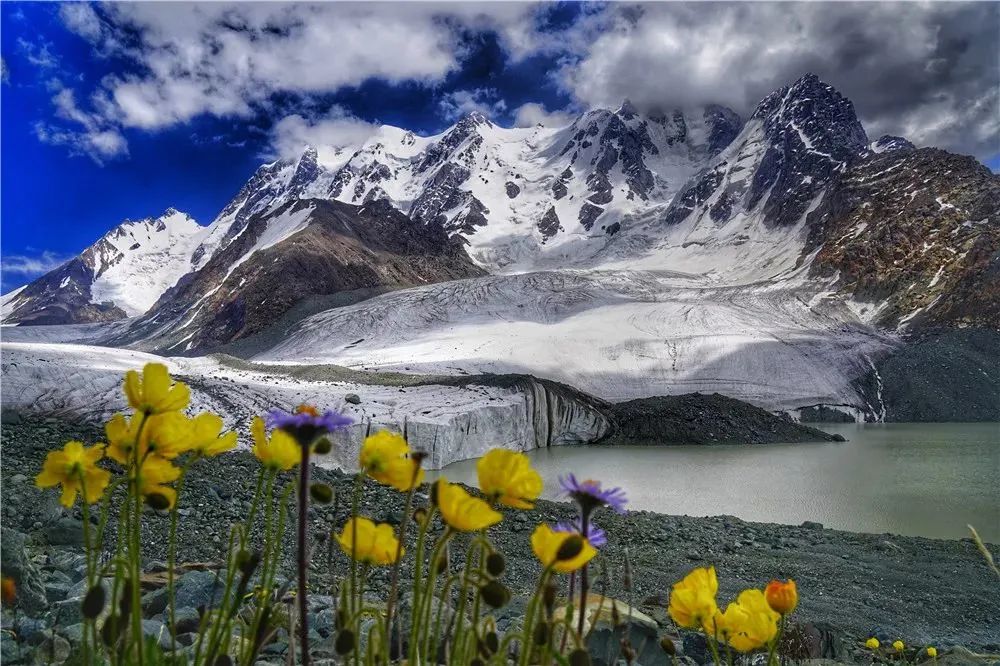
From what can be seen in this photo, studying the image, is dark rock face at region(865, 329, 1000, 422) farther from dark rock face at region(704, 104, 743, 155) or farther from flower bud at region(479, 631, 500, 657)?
dark rock face at region(704, 104, 743, 155)

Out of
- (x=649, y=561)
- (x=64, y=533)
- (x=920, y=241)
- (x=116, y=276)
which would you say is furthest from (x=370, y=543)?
(x=116, y=276)

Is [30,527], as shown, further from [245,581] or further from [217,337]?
[217,337]

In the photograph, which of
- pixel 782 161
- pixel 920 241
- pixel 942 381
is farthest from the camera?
pixel 782 161

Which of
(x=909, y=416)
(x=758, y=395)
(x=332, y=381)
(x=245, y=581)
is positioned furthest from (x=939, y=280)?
(x=245, y=581)

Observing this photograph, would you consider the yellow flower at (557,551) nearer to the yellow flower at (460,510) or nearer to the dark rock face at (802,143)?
the yellow flower at (460,510)

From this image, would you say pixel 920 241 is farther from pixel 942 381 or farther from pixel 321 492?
pixel 321 492
